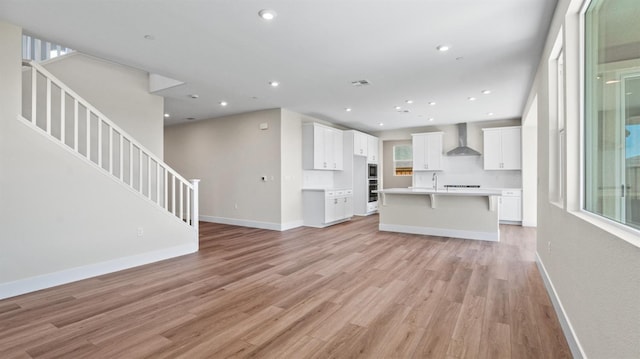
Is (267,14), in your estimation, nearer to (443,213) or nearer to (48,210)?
(48,210)

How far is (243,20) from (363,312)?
2.95 metres

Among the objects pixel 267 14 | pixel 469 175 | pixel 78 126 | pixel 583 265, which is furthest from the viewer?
pixel 469 175

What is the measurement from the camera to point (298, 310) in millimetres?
2646

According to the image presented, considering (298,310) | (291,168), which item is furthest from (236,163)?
(298,310)

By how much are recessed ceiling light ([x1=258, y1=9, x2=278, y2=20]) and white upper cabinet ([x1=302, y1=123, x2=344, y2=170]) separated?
430 cm

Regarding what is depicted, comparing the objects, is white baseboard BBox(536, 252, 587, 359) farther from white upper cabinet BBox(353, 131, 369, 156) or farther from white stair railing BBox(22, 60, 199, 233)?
white upper cabinet BBox(353, 131, 369, 156)

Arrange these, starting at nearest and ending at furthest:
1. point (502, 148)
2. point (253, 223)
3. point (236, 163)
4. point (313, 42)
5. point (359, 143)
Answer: point (313, 42)
point (253, 223)
point (236, 163)
point (502, 148)
point (359, 143)

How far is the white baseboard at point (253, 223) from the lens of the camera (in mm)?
6593

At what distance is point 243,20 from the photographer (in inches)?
115

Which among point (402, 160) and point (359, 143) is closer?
point (359, 143)

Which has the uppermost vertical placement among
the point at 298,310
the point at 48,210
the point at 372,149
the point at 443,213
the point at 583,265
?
the point at 372,149

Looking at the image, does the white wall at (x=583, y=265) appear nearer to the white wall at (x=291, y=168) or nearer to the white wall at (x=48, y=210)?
the white wall at (x=48, y=210)

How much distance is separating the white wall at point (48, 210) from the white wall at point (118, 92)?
1.18 meters

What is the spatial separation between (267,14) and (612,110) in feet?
8.70
